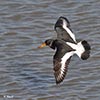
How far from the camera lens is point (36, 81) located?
880 centimetres

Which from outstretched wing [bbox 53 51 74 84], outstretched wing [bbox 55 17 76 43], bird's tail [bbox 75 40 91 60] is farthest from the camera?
outstretched wing [bbox 55 17 76 43]

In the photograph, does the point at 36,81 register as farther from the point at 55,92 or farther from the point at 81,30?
the point at 81,30

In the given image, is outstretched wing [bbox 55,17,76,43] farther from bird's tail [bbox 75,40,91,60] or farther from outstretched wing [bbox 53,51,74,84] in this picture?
outstretched wing [bbox 53,51,74,84]

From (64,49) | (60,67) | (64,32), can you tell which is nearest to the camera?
(60,67)

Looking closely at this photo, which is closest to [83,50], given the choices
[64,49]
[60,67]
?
[64,49]

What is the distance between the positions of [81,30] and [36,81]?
1.87m

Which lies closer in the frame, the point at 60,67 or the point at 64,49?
the point at 60,67

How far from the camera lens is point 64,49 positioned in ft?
25.8

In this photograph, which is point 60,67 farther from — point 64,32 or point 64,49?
point 64,32

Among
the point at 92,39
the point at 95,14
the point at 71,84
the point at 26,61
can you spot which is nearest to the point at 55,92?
the point at 71,84

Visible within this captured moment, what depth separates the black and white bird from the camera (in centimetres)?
749

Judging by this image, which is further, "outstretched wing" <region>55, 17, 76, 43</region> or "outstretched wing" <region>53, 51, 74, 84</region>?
"outstretched wing" <region>55, 17, 76, 43</region>

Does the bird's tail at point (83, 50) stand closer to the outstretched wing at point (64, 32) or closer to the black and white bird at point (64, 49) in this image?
the black and white bird at point (64, 49)

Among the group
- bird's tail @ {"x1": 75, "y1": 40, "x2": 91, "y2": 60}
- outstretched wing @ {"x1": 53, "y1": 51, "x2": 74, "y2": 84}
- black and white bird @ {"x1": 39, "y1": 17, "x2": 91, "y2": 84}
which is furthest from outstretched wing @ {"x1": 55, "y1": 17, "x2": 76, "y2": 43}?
outstretched wing @ {"x1": 53, "y1": 51, "x2": 74, "y2": 84}
